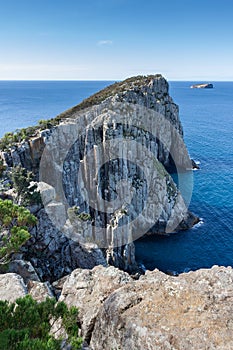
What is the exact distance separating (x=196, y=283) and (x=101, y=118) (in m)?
46.5

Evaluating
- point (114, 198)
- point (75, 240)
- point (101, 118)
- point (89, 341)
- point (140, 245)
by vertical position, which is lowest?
point (140, 245)

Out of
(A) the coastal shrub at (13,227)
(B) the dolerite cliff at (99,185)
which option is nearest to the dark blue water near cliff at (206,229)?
(B) the dolerite cliff at (99,185)

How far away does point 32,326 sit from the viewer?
466 inches

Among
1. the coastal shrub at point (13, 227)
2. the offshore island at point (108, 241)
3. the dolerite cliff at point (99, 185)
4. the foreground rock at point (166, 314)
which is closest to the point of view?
the foreground rock at point (166, 314)

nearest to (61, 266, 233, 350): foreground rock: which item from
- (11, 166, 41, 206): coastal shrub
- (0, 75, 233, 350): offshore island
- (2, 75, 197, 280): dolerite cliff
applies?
(0, 75, 233, 350): offshore island

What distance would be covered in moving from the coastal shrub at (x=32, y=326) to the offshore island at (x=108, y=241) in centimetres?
343

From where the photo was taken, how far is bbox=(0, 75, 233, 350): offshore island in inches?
545

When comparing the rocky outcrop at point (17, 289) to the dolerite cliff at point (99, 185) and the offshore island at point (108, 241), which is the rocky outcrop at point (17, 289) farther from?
the dolerite cliff at point (99, 185)

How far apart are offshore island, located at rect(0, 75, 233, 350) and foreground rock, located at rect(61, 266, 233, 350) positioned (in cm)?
5

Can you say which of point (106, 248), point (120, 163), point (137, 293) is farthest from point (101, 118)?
point (137, 293)

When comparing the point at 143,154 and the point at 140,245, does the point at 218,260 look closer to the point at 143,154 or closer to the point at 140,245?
the point at 140,245

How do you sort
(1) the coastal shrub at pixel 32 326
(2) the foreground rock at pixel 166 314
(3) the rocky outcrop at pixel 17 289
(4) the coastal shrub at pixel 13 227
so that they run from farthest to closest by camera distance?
(3) the rocky outcrop at pixel 17 289 < (4) the coastal shrub at pixel 13 227 < (2) the foreground rock at pixel 166 314 < (1) the coastal shrub at pixel 32 326

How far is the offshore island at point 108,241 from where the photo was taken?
13836 millimetres

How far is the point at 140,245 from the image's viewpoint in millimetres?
55688
